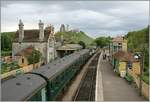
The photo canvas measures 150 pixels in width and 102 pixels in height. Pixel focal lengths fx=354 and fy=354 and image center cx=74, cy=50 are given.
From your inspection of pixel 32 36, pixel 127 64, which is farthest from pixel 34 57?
pixel 127 64

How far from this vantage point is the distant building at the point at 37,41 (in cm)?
6375

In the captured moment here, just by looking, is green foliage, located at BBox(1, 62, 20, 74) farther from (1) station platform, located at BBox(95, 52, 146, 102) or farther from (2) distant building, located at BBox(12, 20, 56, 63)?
(1) station platform, located at BBox(95, 52, 146, 102)

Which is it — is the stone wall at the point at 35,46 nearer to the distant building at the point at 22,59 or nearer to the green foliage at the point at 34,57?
the green foliage at the point at 34,57

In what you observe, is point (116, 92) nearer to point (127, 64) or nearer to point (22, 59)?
point (127, 64)

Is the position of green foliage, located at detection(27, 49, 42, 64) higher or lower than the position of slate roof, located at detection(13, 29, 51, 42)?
lower

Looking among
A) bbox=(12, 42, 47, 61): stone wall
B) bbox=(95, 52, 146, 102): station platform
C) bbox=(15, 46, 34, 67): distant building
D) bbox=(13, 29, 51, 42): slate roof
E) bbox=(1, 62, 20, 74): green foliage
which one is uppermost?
bbox=(13, 29, 51, 42): slate roof

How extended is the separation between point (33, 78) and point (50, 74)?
3.15 metres

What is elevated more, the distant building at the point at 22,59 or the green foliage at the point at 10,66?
the distant building at the point at 22,59

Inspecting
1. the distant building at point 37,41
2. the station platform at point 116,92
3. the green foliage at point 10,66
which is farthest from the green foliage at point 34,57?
the station platform at point 116,92

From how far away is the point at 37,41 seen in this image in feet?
213

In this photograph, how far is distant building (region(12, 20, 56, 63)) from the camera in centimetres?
6375

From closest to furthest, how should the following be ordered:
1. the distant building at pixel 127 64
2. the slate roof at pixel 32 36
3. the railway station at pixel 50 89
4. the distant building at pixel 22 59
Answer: the railway station at pixel 50 89 → the distant building at pixel 127 64 → the distant building at pixel 22 59 → the slate roof at pixel 32 36

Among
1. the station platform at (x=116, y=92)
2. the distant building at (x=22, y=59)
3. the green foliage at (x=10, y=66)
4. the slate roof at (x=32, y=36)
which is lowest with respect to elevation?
the station platform at (x=116, y=92)

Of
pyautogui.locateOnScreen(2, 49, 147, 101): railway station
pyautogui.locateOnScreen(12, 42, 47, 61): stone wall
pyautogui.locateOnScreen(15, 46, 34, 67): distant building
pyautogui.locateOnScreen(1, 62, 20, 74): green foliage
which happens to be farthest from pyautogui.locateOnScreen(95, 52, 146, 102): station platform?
pyautogui.locateOnScreen(12, 42, 47, 61): stone wall
